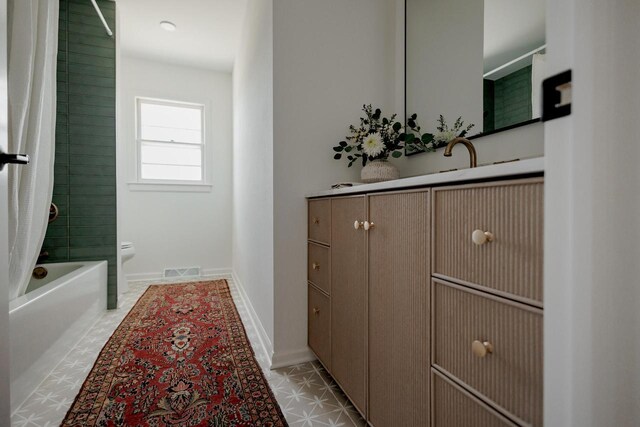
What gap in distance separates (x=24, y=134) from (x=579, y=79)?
2.09 meters

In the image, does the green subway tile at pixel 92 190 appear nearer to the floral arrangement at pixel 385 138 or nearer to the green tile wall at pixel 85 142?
the green tile wall at pixel 85 142

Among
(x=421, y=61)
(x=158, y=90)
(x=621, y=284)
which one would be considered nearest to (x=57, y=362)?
(x=621, y=284)

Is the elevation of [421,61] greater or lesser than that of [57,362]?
greater

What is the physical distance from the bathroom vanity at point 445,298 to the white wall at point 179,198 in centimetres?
294

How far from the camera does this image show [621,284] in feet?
1.40

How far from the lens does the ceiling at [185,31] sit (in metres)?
2.57

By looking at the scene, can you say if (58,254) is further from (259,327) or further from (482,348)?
(482,348)

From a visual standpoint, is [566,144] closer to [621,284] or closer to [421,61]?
[621,284]

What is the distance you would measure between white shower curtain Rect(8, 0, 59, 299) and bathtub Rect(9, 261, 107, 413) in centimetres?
15

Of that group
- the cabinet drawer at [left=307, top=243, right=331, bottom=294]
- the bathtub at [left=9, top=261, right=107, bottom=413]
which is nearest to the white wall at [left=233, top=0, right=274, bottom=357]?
the cabinet drawer at [left=307, top=243, right=331, bottom=294]

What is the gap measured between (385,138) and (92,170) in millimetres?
2411

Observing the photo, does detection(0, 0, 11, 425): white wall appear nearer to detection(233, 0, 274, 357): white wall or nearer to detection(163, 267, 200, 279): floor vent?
detection(233, 0, 274, 357): white wall

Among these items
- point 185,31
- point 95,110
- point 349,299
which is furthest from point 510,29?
point 185,31

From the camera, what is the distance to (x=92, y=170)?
243 cm
